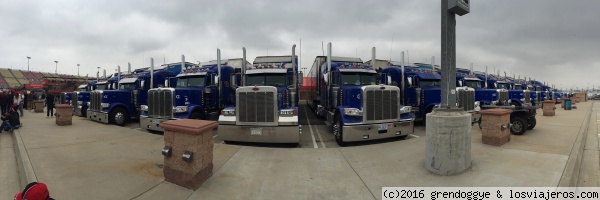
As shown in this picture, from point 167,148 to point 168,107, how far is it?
5.43m

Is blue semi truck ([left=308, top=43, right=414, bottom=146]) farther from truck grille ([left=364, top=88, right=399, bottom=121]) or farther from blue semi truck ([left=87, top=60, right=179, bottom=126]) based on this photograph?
blue semi truck ([left=87, top=60, right=179, bottom=126])

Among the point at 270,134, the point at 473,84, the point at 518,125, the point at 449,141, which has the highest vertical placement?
the point at 473,84

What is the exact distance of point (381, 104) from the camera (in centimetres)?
759

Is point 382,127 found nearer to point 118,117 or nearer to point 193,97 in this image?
point 193,97

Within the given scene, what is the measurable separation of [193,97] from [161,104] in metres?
1.07

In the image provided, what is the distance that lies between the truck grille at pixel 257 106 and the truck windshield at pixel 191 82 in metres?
3.56

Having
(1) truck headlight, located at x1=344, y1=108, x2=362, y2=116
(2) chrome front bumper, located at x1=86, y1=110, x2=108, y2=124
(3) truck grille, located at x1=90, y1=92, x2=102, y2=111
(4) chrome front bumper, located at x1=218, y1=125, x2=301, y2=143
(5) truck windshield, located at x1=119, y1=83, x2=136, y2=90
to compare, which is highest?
(5) truck windshield, located at x1=119, y1=83, x2=136, y2=90

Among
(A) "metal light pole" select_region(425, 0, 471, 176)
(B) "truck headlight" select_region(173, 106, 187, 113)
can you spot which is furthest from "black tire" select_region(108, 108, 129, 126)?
(A) "metal light pole" select_region(425, 0, 471, 176)

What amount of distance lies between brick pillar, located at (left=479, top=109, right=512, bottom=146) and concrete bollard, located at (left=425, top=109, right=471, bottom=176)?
102 inches

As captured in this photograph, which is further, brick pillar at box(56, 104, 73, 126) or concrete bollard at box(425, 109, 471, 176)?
brick pillar at box(56, 104, 73, 126)

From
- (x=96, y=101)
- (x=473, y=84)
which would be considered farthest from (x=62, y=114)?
(x=473, y=84)

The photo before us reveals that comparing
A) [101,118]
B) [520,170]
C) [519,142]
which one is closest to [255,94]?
[520,170]

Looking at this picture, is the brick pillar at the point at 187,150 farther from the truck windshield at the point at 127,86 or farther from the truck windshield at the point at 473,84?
the truck windshield at the point at 473,84

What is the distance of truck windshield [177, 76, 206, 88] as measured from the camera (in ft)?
33.1
